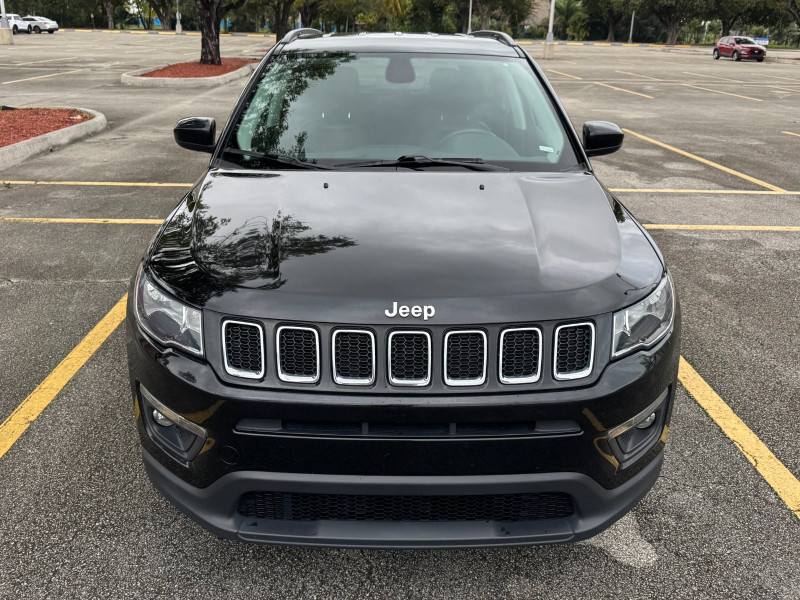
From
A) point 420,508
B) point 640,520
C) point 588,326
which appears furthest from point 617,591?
point 588,326

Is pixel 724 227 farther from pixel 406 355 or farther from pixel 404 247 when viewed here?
pixel 406 355

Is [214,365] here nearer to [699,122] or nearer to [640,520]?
[640,520]

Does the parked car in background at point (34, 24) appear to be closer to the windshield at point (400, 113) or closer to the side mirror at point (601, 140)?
the windshield at point (400, 113)

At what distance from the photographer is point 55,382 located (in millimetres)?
3850

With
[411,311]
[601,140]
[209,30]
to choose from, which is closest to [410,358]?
[411,311]

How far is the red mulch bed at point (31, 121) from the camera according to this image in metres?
10.4

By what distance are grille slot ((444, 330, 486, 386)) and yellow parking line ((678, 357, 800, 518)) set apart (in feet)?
5.45

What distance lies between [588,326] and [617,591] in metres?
0.97

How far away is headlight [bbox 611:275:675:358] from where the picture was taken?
2.25m

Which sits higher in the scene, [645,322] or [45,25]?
[45,25]

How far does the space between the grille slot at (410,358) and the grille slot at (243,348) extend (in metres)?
0.39

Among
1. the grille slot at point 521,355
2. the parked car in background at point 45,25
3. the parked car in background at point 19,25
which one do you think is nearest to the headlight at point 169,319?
the grille slot at point 521,355

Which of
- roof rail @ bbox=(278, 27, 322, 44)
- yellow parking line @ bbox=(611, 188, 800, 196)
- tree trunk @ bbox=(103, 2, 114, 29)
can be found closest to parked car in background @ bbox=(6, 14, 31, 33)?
tree trunk @ bbox=(103, 2, 114, 29)

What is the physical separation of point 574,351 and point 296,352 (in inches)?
33.0
